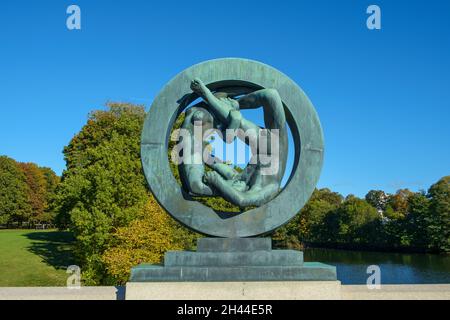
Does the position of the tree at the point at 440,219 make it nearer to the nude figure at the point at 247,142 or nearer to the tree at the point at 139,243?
the tree at the point at 139,243

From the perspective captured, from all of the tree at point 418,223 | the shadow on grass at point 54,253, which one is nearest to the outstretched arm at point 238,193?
the shadow on grass at point 54,253

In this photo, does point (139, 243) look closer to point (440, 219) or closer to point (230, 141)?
point (230, 141)

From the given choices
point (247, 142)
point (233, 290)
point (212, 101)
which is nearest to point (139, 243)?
point (247, 142)

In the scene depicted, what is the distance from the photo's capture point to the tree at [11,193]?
5562cm

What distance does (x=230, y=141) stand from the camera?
28.5ft

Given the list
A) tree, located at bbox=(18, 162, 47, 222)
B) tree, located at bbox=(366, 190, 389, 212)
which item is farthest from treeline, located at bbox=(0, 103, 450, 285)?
tree, located at bbox=(366, 190, 389, 212)

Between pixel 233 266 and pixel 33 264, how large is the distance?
26.7 metres

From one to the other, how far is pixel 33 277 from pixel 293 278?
23698mm

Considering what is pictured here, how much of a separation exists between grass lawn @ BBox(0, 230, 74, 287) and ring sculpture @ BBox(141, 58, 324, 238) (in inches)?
789
